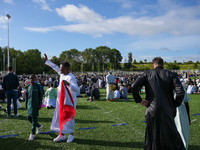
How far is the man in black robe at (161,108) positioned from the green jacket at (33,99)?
113 inches

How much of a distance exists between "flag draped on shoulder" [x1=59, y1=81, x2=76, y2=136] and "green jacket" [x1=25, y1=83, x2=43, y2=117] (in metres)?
0.86

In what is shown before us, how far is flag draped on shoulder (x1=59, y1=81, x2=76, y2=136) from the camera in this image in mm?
3879

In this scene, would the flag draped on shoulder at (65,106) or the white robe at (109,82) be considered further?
the white robe at (109,82)

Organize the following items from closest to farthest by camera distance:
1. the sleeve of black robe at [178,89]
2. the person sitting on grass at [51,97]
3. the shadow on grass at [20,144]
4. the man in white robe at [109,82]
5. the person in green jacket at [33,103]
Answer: the sleeve of black robe at [178,89]
the shadow on grass at [20,144]
the person in green jacket at [33,103]
the person sitting on grass at [51,97]
the man in white robe at [109,82]

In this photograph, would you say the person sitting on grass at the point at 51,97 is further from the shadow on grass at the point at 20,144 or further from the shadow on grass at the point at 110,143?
the shadow on grass at the point at 110,143

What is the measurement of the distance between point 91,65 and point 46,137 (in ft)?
296

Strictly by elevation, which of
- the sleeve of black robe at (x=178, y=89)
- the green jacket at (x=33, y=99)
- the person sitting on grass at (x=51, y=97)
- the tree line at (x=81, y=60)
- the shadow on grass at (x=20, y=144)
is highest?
the tree line at (x=81, y=60)

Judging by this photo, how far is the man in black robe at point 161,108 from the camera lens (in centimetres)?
244

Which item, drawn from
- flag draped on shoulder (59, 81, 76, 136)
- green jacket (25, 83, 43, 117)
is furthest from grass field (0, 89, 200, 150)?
green jacket (25, 83, 43, 117)

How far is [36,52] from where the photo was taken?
262 ft

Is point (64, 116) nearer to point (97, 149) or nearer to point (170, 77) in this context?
point (97, 149)

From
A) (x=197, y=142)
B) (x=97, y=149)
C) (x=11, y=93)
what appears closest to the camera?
(x=97, y=149)

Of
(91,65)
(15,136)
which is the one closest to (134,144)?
(15,136)

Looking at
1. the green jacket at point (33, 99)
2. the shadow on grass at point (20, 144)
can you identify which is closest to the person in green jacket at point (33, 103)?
the green jacket at point (33, 99)
